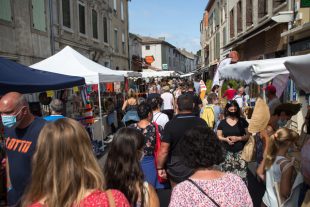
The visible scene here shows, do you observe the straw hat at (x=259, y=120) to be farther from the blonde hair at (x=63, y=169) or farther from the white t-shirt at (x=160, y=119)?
the blonde hair at (x=63, y=169)

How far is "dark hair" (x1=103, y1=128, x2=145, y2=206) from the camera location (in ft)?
7.93

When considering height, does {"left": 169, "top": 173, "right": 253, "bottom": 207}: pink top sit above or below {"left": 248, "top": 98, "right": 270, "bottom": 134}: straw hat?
below

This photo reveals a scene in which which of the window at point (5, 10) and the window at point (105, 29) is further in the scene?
the window at point (105, 29)

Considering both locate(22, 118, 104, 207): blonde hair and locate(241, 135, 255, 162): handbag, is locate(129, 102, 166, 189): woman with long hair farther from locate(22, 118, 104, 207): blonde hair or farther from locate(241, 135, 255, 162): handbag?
locate(22, 118, 104, 207): blonde hair

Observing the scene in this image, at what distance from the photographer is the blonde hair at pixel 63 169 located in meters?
1.63

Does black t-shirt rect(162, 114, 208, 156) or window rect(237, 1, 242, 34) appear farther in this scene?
window rect(237, 1, 242, 34)

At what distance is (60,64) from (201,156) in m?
7.31

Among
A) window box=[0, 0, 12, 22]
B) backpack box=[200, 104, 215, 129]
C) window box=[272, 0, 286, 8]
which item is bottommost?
backpack box=[200, 104, 215, 129]

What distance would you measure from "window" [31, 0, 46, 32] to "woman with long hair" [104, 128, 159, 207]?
10832 mm

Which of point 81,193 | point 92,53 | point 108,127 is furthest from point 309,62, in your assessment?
point 92,53

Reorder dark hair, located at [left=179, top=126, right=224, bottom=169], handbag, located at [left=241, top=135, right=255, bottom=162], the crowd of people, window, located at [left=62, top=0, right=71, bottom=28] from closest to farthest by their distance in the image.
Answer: the crowd of people, dark hair, located at [left=179, top=126, right=224, bottom=169], handbag, located at [left=241, top=135, right=255, bottom=162], window, located at [left=62, top=0, right=71, bottom=28]

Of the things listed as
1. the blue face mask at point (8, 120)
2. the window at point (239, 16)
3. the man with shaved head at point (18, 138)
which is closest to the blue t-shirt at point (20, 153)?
the man with shaved head at point (18, 138)

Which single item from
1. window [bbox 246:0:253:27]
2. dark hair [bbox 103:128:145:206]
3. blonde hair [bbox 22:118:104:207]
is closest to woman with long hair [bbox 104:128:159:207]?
dark hair [bbox 103:128:145:206]

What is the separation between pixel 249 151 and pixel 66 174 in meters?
3.56
